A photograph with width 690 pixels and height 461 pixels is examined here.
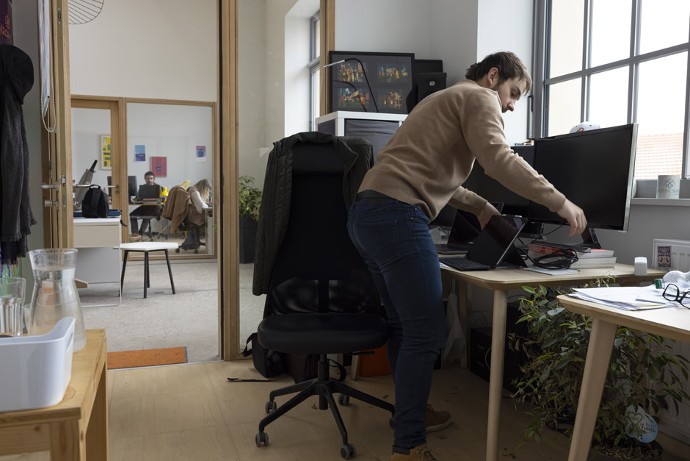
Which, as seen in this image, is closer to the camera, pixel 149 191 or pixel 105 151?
pixel 105 151

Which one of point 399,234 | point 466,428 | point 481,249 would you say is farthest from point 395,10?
point 466,428

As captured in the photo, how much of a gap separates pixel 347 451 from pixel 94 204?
150 inches

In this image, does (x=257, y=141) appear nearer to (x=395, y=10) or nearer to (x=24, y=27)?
(x=395, y=10)

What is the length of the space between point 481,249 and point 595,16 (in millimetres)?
1447

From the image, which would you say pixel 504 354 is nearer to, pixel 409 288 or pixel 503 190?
pixel 503 190

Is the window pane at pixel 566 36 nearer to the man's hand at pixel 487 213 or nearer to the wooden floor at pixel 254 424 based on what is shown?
the man's hand at pixel 487 213

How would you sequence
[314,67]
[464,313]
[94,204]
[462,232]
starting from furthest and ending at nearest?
1. [94,204]
2. [314,67]
3. [464,313]
4. [462,232]

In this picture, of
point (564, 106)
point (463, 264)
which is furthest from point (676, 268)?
point (564, 106)

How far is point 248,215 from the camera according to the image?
138 inches

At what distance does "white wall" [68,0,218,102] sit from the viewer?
730 cm

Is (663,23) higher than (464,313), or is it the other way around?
(663,23)

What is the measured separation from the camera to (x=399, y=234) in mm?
1960

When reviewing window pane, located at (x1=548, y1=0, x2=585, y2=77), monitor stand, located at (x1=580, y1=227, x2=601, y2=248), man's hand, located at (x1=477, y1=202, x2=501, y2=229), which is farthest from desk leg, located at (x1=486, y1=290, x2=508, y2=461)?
window pane, located at (x1=548, y1=0, x2=585, y2=77)

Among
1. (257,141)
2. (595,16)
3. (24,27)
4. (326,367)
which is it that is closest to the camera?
(326,367)
